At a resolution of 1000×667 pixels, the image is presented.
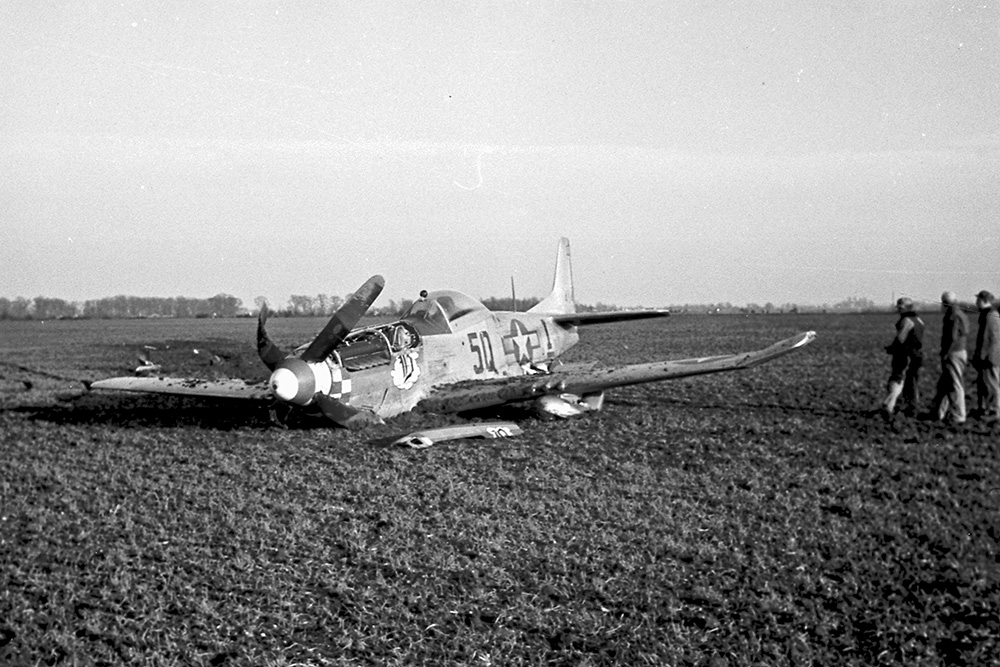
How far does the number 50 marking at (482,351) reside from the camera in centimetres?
1508

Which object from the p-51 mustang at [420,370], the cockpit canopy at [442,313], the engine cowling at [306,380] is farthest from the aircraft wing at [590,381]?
the engine cowling at [306,380]

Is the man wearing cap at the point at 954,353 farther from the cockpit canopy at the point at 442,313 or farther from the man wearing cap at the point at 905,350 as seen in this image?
the cockpit canopy at the point at 442,313

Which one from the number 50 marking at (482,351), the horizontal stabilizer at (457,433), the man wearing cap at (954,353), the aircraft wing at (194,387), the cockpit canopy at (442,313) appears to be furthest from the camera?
the number 50 marking at (482,351)

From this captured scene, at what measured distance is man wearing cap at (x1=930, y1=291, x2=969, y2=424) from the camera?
40.3 feet

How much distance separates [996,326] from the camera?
41.3 ft

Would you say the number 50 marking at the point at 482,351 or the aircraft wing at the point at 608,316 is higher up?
the aircraft wing at the point at 608,316

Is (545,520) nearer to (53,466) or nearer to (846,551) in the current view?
(846,551)

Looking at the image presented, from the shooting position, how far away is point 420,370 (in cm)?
1350

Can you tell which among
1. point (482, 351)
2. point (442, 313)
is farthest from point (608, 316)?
point (442, 313)

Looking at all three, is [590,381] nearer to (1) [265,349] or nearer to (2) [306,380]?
(2) [306,380]

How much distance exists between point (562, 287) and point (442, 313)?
7314mm

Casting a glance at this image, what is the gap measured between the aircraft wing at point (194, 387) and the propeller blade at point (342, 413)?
2056mm

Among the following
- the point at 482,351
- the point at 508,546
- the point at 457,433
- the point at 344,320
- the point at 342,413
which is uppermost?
the point at 344,320

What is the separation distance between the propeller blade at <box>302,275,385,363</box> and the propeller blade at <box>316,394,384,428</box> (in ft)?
2.13
